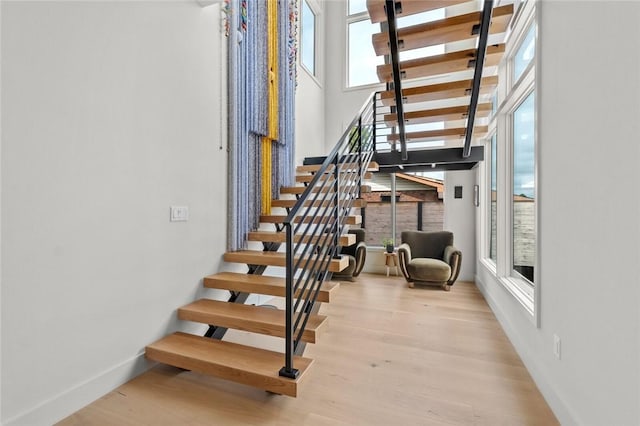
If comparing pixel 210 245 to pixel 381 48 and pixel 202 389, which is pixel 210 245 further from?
pixel 381 48

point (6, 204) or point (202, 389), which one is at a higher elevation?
point (6, 204)

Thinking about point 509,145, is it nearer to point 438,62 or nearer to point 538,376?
point 438,62

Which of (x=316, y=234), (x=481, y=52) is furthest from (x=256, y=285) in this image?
(x=481, y=52)

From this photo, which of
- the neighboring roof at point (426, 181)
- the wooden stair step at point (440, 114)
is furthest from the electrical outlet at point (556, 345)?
the neighboring roof at point (426, 181)

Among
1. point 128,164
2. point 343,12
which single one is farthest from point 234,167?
point 343,12

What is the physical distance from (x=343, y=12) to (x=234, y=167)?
4678 mm

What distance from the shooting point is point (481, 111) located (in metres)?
3.59

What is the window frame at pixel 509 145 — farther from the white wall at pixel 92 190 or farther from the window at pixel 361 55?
the window at pixel 361 55

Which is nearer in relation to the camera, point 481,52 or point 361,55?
point 481,52

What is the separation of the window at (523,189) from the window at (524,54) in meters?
0.28

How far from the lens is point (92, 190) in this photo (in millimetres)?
1912

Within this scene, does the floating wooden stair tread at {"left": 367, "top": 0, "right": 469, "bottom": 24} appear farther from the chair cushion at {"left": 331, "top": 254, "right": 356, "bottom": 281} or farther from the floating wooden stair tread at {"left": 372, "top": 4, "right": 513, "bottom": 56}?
the chair cushion at {"left": 331, "top": 254, "right": 356, "bottom": 281}

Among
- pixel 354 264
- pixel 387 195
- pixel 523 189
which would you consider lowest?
pixel 354 264

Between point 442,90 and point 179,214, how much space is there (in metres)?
2.72
